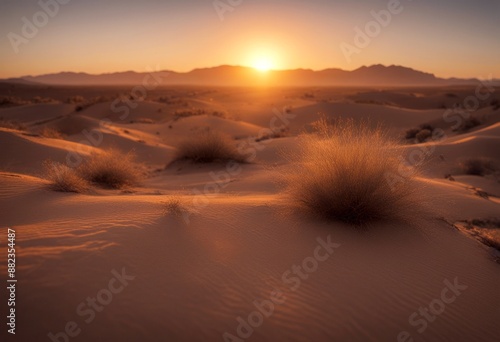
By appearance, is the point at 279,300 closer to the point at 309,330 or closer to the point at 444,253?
the point at 309,330

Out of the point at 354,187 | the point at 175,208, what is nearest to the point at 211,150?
the point at 175,208

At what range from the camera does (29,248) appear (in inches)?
134

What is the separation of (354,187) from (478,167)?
7830mm

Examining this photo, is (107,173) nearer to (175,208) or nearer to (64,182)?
(64,182)

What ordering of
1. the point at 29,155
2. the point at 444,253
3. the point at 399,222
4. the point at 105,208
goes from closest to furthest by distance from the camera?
the point at 444,253
the point at 399,222
the point at 105,208
the point at 29,155

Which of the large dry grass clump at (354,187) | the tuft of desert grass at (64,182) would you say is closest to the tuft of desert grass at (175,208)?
the large dry grass clump at (354,187)

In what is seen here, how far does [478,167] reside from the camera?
10047 millimetres

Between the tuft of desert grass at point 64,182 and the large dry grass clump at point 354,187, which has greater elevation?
the large dry grass clump at point 354,187

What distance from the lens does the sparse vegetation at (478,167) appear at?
9984mm

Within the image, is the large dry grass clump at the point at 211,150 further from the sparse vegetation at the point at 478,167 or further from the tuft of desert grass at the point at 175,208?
the sparse vegetation at the point at 478,167

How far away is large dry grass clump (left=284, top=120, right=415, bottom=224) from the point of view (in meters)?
4.60

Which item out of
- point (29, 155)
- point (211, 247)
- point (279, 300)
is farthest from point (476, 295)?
point (29, 155)

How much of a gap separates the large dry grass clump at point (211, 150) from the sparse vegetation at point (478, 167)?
7.16 meters

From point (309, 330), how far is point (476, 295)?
2.19m
